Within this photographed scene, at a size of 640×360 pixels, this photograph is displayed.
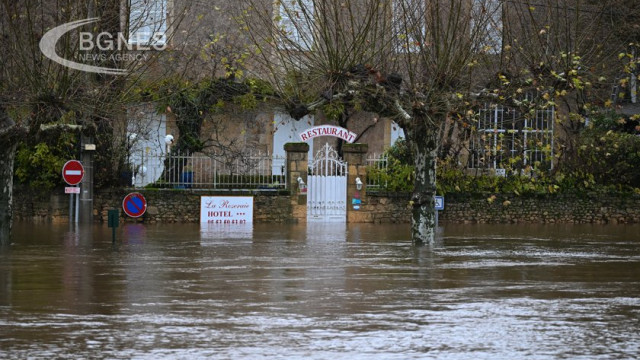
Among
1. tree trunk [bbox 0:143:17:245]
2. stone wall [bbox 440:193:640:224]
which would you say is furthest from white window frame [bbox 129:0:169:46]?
stone wall [bbox 440:193:640:224]

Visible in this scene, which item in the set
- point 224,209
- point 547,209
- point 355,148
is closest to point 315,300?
point 224,209

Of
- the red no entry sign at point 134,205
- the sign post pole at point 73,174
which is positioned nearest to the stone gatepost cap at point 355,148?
the sign post pole at point 73,174

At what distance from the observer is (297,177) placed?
33.2m

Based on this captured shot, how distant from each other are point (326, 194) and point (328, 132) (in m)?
2.27

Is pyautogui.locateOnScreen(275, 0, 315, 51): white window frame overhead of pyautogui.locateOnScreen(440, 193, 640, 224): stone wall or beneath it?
overhead

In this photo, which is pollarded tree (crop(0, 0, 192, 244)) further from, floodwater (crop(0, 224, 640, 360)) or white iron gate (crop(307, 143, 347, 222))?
white iron gate (crop(307, 143, 347, 222))

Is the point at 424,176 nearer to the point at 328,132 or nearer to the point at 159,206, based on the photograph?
the point at 159,206

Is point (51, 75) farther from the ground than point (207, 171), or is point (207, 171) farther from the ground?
point (51, 75)

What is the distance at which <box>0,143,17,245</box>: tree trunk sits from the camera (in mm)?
21406

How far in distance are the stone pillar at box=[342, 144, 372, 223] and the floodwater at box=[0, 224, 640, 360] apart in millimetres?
8999

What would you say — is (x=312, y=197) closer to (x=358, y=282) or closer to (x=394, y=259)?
(x=394, y=259)

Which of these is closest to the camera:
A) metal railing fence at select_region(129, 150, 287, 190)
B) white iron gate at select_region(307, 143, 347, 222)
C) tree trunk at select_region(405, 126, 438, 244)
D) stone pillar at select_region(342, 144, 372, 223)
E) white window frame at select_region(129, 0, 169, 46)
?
tree trunk at select_region(405, 126, 438, 244)

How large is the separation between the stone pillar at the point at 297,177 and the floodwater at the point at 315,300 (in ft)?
28.1

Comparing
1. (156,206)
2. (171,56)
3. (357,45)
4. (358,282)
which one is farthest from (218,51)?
(358,282)
